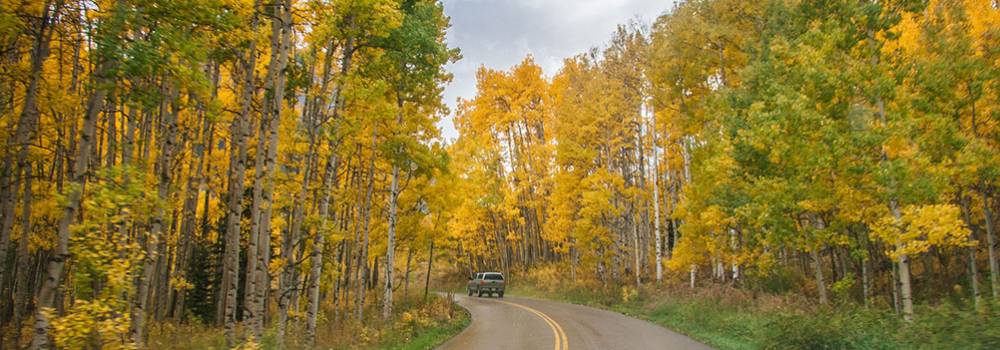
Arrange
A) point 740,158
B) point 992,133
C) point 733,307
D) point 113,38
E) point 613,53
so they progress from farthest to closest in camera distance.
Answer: point 613,53, point 733,307, point 740,158, point 992,133, point 113,38

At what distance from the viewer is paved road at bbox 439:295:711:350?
13.4 metres

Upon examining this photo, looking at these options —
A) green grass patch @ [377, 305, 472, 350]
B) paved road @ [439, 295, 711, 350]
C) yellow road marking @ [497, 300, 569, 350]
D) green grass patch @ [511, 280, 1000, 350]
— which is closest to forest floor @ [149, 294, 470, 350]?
green grass patch @ [377, 305, 472, 350]

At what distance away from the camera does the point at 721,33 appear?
1873cm

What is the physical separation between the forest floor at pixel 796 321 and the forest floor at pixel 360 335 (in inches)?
303

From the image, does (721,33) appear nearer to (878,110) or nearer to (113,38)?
(878,110)

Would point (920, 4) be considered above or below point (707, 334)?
above

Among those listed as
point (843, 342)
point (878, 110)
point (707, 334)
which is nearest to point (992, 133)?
point (878, 110)

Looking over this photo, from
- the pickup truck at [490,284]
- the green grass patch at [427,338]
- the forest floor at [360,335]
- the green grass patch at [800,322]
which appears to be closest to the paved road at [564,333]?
the green grass patch at [427,338]

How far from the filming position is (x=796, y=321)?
11867 millimetres

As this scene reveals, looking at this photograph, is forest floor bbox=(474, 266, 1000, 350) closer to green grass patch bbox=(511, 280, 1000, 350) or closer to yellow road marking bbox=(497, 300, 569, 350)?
green grass patch bbox=(511, 280, 1000, 350)

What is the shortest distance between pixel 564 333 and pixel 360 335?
5.93 metres

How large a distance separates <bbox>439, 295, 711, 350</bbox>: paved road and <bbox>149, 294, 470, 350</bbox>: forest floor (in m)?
0.78

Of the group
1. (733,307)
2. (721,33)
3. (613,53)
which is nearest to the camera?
(733,307)

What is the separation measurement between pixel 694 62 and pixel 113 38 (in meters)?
18.8
